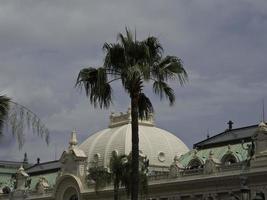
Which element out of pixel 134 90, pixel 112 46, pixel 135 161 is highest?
pixel 112 46

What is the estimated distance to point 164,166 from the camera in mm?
93438

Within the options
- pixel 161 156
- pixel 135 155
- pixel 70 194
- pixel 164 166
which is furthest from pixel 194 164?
pixel 135 155

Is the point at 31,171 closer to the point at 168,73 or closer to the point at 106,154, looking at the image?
the point at 106,154

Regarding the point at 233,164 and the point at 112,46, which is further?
the point at 233,164

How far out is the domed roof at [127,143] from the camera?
9331 cm

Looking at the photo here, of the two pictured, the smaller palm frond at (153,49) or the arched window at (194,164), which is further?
the arched window at (194,164)

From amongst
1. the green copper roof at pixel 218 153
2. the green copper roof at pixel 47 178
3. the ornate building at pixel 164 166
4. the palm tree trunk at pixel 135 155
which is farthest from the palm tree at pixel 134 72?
the green copper roof at pixel 47 178

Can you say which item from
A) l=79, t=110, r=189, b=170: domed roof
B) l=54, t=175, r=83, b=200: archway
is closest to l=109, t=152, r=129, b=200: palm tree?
l=79, t=110, r=189, b=170: domed roof

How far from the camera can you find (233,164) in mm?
70250

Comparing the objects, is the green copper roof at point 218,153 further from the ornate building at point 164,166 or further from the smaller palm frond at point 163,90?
the smaller palm frond at point 163,90

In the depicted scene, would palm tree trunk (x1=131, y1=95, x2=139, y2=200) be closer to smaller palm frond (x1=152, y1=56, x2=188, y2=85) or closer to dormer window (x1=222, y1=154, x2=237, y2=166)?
smaller palm frond (x1=152, y1=56, x2=188, y2=85)

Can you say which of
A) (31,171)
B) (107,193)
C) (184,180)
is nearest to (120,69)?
(184,180)

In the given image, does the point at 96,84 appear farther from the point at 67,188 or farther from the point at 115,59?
the point at 67,188

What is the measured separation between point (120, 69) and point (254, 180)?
1358 inches
